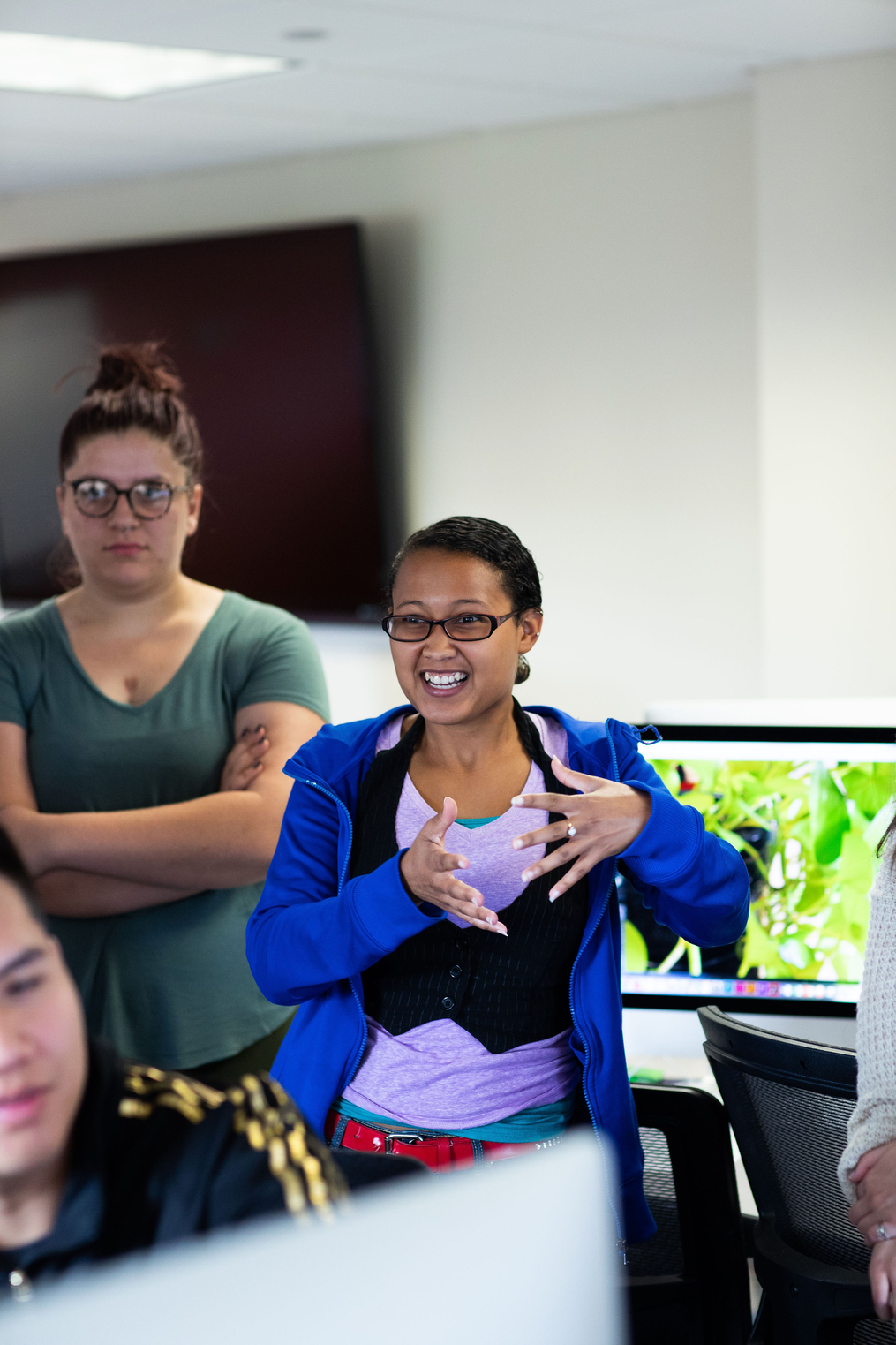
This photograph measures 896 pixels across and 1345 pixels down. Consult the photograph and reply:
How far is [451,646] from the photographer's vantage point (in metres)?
1.68

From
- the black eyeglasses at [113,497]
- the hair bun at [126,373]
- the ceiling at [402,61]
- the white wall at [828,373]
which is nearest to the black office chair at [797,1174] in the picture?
the black eyeglasses at [113,497]

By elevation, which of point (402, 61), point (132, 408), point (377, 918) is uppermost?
point (402, 61)

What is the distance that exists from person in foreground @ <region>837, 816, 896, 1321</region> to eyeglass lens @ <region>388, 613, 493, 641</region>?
568 mm

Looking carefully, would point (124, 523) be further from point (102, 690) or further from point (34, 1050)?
point (34, 1050)

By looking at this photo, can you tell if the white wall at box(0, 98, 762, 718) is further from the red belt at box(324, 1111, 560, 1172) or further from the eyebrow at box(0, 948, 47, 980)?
the eyebrow at box(0, 948, 47, 980)

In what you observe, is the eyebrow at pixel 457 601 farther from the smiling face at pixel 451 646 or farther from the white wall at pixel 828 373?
the white wall at pixel 828 373

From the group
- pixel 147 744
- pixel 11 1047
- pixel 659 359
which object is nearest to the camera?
pixel 11 1047

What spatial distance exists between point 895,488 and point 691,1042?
86.0 inches

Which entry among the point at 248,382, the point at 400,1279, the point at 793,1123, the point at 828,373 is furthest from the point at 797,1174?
the point at 248,382

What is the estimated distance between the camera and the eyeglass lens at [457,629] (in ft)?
5.55

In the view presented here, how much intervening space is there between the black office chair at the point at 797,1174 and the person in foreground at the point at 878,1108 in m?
0.05

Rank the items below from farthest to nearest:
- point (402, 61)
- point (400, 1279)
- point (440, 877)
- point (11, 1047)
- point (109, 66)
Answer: point (109, 66) < point (402, 61) < point (440, 877) < point (11, 1047) < point (400, 1279)

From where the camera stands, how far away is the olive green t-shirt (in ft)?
6.56

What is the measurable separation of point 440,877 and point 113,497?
3.03ft
